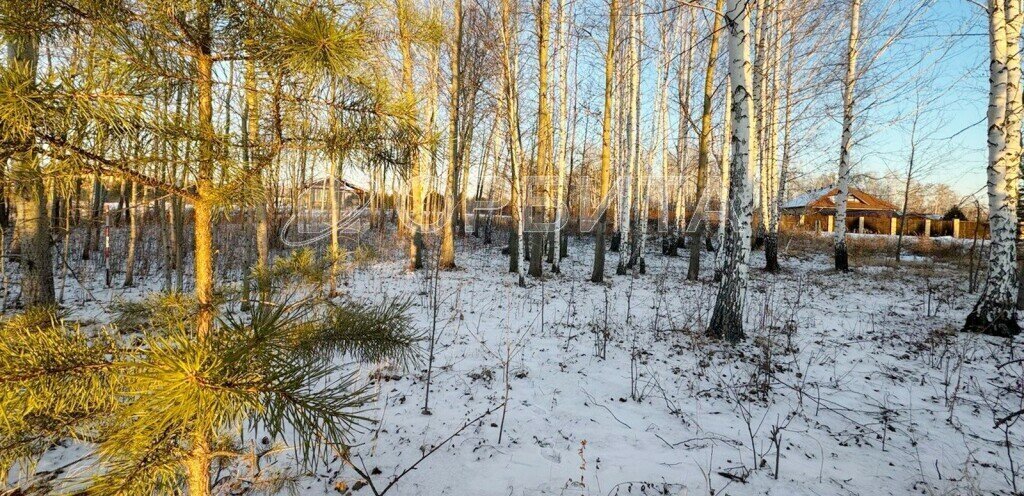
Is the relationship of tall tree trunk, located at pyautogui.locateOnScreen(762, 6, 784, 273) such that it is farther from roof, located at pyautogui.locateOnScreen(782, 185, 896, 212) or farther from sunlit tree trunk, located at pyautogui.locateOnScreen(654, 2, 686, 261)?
roof, located at pyautogui.locateOnScreen(782, 185, 896, 212)

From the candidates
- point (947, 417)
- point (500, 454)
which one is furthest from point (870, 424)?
point (500, 454)

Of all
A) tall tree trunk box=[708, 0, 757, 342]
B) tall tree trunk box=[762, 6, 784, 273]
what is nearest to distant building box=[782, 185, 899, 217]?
tall tree trunk box=[762, 6, 784, 273]

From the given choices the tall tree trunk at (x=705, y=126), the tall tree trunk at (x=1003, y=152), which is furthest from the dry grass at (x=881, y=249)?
the tall tree trunk at (x=1003, y=152)

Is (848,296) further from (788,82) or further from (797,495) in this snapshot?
(788,82)

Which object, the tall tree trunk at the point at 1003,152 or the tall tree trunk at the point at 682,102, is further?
the tall tree trunk at the point at 682,102

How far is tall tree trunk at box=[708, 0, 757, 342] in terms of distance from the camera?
5359 millimetres

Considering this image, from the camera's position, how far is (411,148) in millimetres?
1486

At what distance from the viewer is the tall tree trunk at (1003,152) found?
5.75m

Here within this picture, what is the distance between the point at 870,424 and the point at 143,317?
507cm

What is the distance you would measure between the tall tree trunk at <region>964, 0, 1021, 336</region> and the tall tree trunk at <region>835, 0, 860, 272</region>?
6080 millimetres

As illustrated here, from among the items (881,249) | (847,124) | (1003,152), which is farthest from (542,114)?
(881,249)

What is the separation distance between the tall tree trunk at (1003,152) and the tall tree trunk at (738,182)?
376 cm

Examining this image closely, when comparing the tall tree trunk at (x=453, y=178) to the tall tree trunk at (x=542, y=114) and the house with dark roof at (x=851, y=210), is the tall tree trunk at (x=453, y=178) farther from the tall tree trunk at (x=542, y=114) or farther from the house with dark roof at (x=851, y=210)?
the house with dark roof at (x=851, y=210)

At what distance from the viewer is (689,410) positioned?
3752 mm
